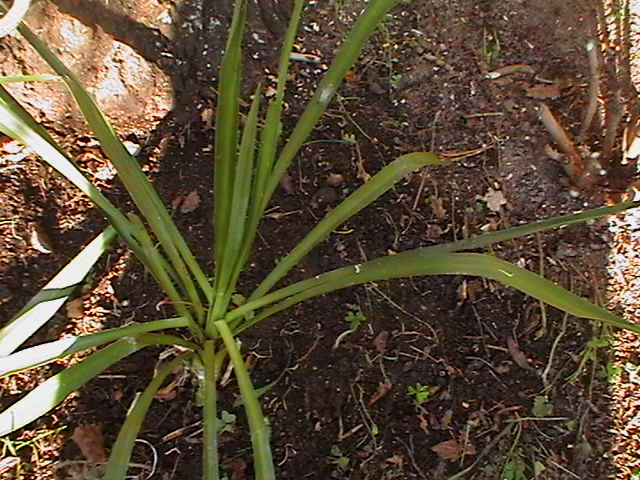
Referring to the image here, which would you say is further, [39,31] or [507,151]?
[507,151]

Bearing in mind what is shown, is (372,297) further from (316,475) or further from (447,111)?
(447,111)

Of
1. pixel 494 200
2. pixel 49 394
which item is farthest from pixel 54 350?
pixel 494 200

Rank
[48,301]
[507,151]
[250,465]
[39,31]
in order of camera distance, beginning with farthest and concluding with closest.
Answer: [507,151]
[39,31]
[250,465]
[48,301]

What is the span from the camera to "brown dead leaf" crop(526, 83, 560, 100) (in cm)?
155

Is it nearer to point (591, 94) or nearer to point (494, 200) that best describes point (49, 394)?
point (494, 200)

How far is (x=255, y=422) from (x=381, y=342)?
425mm

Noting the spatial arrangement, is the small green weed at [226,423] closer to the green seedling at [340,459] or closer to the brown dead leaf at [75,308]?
the green seedling at [340,459]

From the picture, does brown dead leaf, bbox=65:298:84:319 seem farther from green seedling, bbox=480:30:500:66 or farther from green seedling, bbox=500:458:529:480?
green seedling, bbox=480:30:500:66

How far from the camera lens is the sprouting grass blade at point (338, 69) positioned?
3.16ft

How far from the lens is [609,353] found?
4.42ft

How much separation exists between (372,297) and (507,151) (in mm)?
444

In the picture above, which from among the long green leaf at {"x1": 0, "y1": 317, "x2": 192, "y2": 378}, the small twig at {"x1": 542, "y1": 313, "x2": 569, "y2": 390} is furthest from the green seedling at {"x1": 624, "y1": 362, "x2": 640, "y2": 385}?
the long green leaf at {"x1": 0, "y1": 317, "x2": 192, "y2": 378}

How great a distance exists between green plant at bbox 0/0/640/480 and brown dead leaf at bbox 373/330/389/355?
0.25 meters

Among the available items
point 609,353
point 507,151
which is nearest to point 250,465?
point 609,353
